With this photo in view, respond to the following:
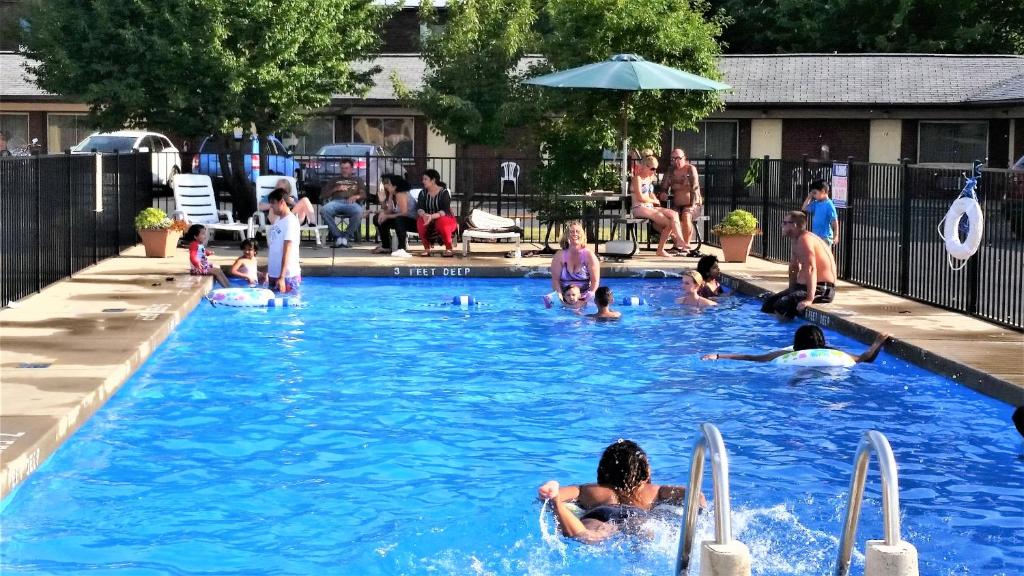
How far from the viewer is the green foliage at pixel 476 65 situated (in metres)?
28.0

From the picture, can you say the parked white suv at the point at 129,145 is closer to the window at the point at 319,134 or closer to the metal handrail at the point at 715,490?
the window at the point at 319,134

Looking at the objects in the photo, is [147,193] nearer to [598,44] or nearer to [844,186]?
[598,44]

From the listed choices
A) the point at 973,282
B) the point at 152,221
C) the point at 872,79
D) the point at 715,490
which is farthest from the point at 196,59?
the point at 872,79

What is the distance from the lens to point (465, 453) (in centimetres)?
907

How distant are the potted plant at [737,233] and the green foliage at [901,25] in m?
27.5

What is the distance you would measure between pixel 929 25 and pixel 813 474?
40.8 m

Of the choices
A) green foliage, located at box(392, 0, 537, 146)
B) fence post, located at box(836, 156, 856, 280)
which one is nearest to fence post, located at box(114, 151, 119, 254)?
green foliage, located at box(392, 0, 537, 146)

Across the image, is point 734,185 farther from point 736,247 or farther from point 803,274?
point 803,274

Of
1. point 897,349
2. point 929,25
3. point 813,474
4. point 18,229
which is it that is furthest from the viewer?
point 929,25

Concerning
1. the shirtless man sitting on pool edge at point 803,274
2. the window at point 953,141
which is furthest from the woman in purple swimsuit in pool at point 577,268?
the window at point 953,141

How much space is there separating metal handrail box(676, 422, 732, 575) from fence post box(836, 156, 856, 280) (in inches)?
508

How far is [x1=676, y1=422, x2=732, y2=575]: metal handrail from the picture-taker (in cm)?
429

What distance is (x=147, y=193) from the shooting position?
75.4ft

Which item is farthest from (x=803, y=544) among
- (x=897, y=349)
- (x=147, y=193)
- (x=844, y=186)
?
(x=147, y=193)
